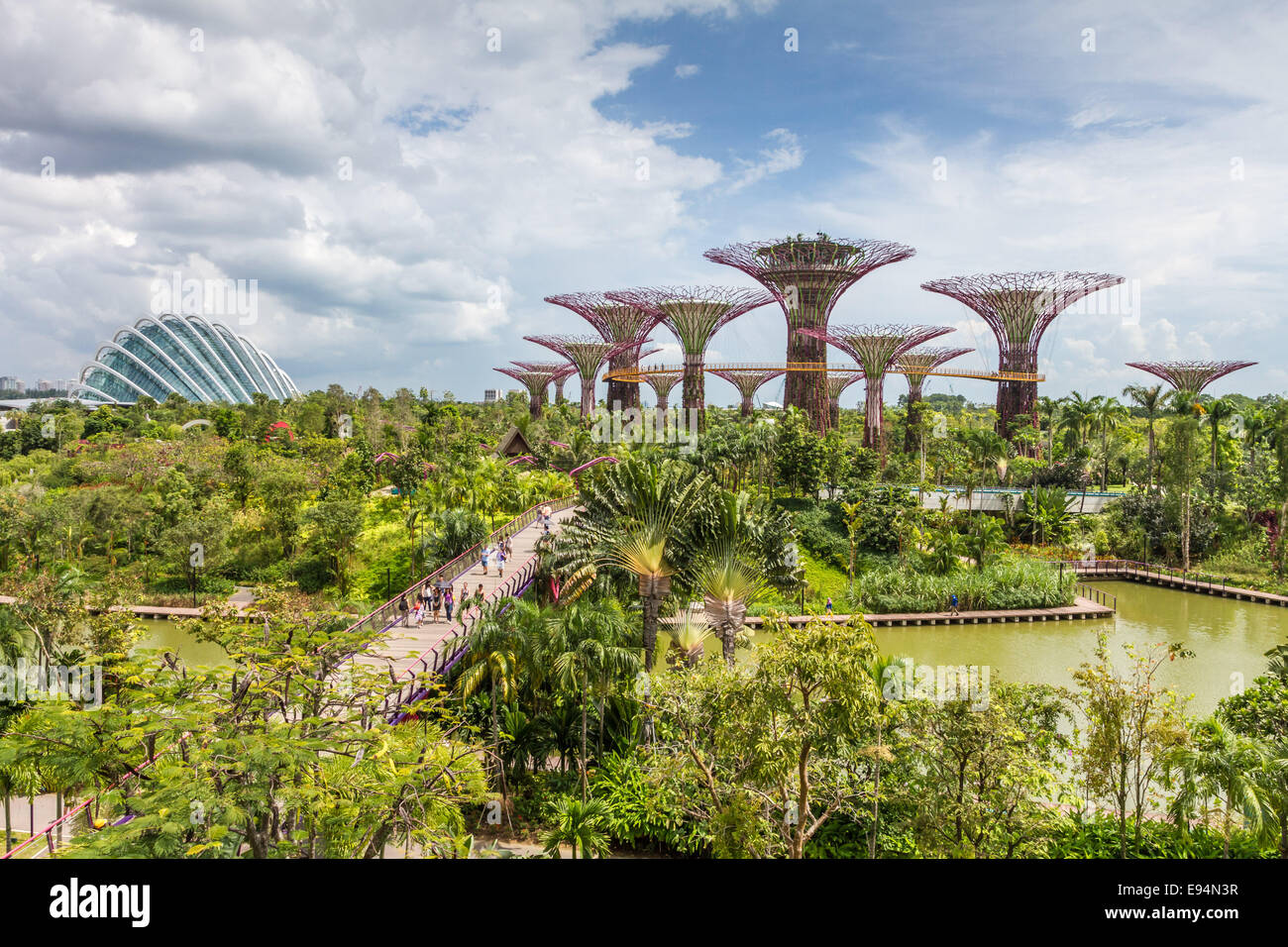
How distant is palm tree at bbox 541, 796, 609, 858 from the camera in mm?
9789

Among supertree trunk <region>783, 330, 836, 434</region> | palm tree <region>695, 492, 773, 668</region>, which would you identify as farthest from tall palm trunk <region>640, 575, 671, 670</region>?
supertree trunk <region>783, 330, 836, 434</region>

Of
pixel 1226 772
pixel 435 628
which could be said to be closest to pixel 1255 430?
pixel 1226 772

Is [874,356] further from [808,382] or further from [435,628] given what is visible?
[435,628]

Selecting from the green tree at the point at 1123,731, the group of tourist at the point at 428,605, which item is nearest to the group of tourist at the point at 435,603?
the group of tourist at the point at 428,605

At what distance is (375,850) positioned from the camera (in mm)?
6789

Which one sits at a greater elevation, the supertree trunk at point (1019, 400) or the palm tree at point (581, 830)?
the supertree trunk at point (1019, 400)

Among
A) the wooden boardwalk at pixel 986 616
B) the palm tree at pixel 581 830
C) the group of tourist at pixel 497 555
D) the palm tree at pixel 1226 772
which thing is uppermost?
the group of tourist at pixel 497 555

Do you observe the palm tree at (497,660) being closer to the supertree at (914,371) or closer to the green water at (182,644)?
the green water at (182,644)

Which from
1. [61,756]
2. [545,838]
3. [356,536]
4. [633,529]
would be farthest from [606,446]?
[61,756]

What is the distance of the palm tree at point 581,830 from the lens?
9.79 metres

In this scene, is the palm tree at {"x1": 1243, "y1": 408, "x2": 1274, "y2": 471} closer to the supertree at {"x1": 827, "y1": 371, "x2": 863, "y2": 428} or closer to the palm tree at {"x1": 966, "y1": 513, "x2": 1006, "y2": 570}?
the palm tree at {"x1": 966, "y1": 513, "x2": 1006, "y2": 570}

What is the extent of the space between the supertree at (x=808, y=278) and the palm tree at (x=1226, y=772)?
34.1 m

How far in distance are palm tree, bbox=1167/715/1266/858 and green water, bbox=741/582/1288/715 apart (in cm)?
919

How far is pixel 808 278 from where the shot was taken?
41.3 m
